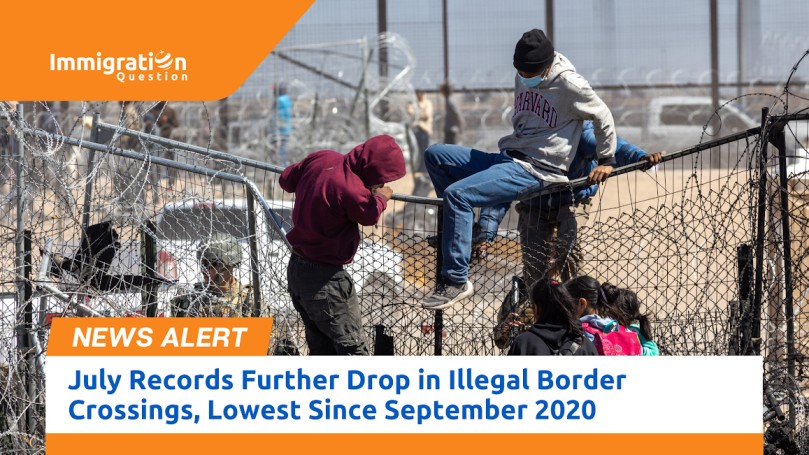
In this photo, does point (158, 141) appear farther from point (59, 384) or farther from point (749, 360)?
point (749, 360)

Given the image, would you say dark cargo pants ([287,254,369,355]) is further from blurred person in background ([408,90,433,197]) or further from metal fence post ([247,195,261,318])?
blurred person in background ([408,90,433,197])

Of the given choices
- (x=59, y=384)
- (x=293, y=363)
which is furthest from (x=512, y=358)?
(x=59, y=384)

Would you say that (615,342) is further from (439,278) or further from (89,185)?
(89,185)

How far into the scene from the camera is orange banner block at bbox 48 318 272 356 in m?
5.27

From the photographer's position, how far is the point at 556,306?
494cm

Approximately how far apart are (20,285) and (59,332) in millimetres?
463

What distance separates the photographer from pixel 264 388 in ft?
16.3

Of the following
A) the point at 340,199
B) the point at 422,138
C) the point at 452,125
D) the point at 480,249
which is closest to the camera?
the point at 340,199

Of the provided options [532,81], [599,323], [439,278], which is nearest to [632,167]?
[532,81]

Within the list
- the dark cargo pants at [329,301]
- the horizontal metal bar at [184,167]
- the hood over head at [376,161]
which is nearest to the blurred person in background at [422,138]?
the horizontal metal bar at [184,167]

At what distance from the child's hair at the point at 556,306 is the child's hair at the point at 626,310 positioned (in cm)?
55

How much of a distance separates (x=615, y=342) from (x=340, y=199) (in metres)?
1.37

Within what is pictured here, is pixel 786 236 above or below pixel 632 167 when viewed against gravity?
below

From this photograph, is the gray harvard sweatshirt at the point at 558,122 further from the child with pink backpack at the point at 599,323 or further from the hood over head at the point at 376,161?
the hood over head at the point at 376,161
